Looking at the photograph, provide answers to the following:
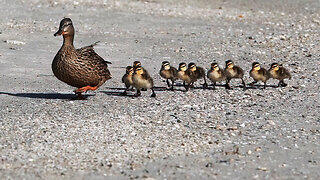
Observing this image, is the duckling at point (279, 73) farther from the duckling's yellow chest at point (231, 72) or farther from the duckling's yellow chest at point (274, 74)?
the duckling's yellow chest at point (231, 72)

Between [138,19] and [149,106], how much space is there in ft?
29.3

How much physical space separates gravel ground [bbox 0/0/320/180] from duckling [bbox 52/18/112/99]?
29 cm

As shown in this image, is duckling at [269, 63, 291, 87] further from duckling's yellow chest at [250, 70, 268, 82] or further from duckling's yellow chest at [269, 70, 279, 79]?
duckling's yellow chest at [250, 70, 268, 82]

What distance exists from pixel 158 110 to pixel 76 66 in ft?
4.60

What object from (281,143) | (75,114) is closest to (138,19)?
(75,114)

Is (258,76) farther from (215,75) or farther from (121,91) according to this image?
(121,91)

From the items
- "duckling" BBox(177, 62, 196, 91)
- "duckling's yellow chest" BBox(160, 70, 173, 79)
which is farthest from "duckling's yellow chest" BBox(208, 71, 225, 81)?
"duckling's yellow chest" BBox(160, 70, 173, 79)

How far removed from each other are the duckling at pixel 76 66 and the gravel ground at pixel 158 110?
0.95 feet

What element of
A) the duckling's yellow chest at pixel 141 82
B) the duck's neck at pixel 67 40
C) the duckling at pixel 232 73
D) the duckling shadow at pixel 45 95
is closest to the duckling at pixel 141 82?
the duckling's yellow chest at pixel 141 82

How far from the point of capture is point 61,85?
40.1 feet

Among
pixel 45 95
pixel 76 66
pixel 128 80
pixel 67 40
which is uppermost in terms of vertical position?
pixel 67 40

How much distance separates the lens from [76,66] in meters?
10.4

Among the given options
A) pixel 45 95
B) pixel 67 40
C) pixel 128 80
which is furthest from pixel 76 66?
pixel 128 80

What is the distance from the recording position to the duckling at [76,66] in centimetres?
1039
